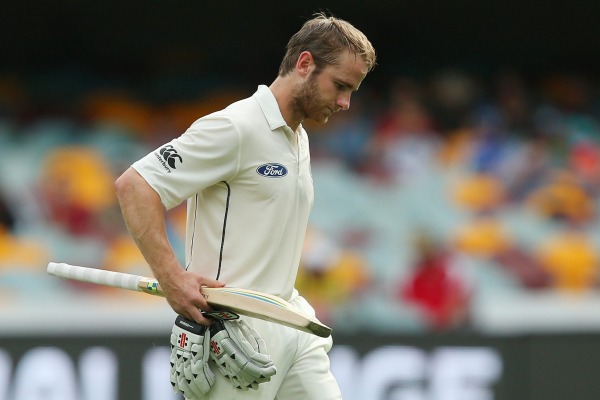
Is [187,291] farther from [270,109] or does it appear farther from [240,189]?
[270,109]

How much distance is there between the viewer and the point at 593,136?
1115 centimetres

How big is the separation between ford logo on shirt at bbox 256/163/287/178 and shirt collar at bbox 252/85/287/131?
124 mm

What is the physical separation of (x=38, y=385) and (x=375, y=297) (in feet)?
11.6

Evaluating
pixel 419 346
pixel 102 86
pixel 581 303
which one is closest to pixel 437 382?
pixel 419 346

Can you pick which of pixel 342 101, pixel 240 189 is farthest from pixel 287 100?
pixel 240 189

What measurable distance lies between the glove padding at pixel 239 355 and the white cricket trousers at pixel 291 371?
0.05 metres

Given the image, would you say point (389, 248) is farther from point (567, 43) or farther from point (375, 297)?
point (567, 43)

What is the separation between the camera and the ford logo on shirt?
11.5 ft

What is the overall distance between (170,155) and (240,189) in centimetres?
26

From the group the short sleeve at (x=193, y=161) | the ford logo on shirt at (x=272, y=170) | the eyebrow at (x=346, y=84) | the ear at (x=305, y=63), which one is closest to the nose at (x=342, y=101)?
the eyebrow at (x=346, y=84)

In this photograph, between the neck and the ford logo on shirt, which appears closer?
the ford logo on shirt

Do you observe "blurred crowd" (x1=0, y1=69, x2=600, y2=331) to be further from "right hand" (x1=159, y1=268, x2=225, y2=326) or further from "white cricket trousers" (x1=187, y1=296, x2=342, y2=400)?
"right hand" (x1=159, y1=268, x2=225, y2=326)

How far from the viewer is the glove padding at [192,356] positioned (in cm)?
348

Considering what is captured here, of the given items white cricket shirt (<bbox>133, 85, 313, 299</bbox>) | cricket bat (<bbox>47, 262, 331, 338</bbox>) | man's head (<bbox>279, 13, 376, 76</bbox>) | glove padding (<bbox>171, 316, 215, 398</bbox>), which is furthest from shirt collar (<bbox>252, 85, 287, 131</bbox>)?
glove padding (<bbox>171, 316, 215, 398</bbox>)
